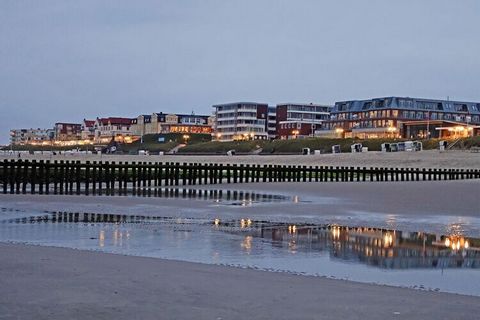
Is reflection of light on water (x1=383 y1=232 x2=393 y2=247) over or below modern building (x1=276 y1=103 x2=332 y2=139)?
below

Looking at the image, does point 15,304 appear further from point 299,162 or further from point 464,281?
point 299,162

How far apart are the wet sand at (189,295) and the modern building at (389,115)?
5767 inches

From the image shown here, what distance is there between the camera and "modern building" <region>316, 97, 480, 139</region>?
161250 mm

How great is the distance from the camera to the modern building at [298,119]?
187 meters

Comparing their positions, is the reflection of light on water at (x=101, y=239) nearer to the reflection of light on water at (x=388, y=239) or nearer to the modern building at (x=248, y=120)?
the reflection of light on water at (x=388, y=239)

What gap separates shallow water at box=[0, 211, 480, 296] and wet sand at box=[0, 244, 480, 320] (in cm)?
102

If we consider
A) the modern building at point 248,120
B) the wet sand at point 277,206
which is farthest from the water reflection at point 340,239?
the modern building at point 248,120

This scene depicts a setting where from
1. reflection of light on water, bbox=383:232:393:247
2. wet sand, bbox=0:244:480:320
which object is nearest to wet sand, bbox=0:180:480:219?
reflection of light on water, bbox=383:232:393:247

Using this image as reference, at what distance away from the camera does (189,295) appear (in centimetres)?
739

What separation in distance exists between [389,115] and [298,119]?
35.7 metres

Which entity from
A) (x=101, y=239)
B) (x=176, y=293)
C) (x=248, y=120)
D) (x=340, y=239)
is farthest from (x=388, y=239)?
(x=248, y=120)

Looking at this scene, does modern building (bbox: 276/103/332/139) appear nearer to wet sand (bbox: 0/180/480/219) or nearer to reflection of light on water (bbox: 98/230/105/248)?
wet sand (bbox: 0/180/480/219)

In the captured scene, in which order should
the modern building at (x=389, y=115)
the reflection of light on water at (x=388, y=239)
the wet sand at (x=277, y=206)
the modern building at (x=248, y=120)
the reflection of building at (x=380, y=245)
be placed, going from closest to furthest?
1. the reflection of building at (x=380, y=245)
2. the reflection of light on water at (x=388, y=239)
3. the wet sand at (x=277, y=206)
4. the modern building at (x=389, y=115)
5. the modern building at (x=248, y=120)

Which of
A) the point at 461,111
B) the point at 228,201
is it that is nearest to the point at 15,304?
the point at 228,201
